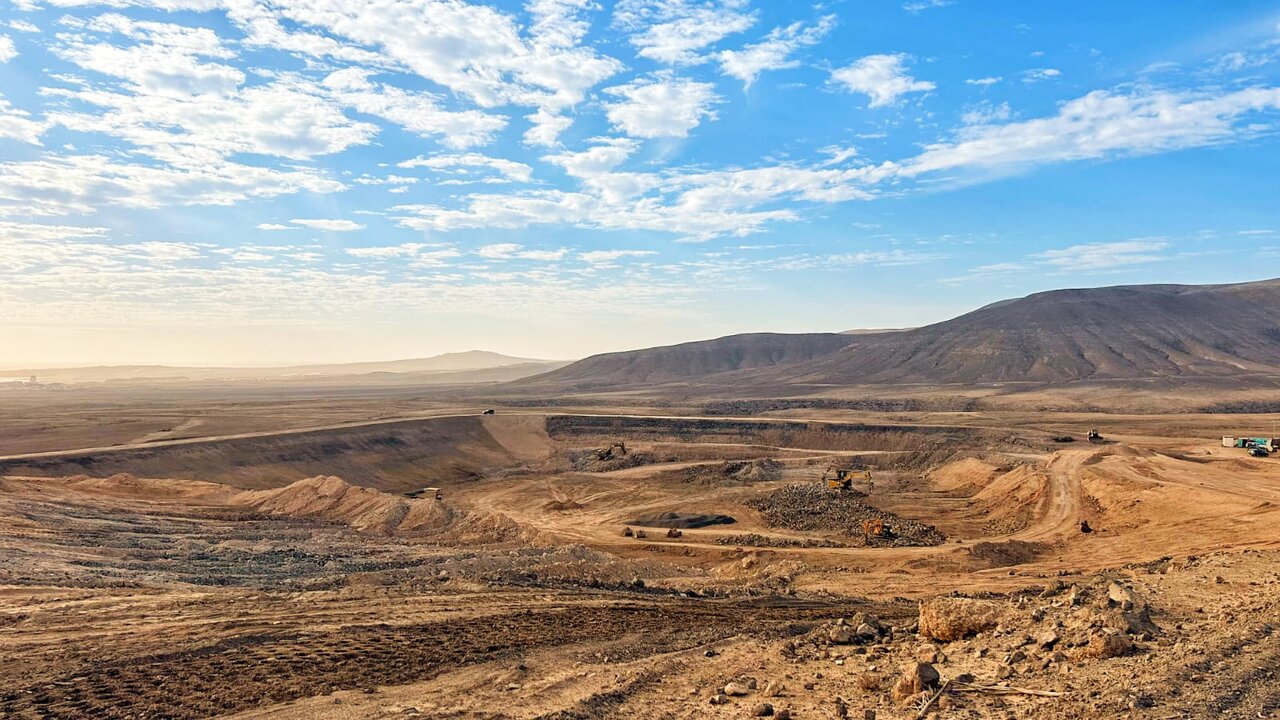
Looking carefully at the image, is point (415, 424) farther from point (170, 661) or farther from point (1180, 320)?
point (1180, 320)

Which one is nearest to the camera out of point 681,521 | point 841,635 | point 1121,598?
point 1121,598

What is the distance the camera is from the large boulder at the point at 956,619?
547 inches

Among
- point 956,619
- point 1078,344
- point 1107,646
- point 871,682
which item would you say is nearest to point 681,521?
point 956,619

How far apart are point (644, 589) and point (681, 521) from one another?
64.9 ft

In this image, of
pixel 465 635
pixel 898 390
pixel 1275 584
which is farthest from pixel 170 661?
pixel 898 390

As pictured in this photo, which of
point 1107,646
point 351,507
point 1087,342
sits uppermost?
point 1087,342

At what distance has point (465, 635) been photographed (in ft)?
54.4

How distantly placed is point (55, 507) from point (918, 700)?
3662cm

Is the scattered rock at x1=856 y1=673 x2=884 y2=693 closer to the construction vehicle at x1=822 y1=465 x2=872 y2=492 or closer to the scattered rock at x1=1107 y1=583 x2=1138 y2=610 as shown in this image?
the scattered rock at x1=1107 y1=583 x2=1138 y2=610

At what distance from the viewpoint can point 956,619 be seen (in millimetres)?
14039

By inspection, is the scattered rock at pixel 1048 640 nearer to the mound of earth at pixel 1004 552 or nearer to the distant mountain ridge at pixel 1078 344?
the mound of earth at pixel 1004 552

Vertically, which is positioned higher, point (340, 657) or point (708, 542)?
point (340, 657)

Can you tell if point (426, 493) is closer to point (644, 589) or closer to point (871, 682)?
point (644, 589)

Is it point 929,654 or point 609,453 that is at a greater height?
point 929,654
